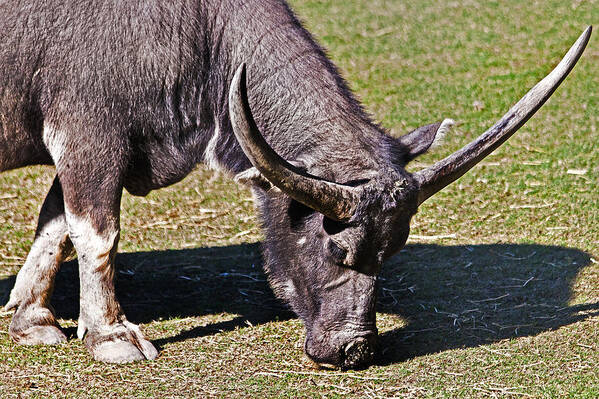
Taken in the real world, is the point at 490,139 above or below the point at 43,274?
above

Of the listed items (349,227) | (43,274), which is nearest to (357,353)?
(349,227)

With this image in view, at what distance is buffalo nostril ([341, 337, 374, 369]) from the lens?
19.1 ft

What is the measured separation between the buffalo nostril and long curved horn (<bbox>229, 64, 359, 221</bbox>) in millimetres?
777

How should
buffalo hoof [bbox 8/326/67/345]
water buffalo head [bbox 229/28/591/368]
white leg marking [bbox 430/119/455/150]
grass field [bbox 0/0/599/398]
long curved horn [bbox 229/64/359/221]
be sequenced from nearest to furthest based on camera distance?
1. long curved horn [bbox 229/64/359/221]
2. water buffalo head [bbox 229/28/591/368]
3. grass field [bbox 0/0/599/398]
4. white leg marking [bbox 430/119/455/150]
5. buffalo hoof [bbox 8/326/67/345]

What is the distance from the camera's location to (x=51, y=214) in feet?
22.9

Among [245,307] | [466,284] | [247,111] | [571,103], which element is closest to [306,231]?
[247,111]

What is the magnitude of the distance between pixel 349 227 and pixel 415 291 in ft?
6.34

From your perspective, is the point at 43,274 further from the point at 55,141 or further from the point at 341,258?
the point at 341,258

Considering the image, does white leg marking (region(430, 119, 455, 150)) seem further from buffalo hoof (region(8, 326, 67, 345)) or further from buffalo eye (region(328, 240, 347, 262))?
buffalo hoof (region(8, 326, 67, 345))

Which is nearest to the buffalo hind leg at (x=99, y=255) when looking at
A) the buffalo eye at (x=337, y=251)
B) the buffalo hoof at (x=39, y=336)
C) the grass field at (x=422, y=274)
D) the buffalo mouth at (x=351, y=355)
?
the grass field at (x=422, y=274)

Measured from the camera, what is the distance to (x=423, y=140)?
626 cm

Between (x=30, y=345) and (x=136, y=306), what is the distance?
3.13 ft

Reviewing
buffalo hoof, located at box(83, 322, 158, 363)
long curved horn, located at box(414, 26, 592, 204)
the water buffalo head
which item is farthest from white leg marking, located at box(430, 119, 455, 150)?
buffalo hoof, located at box(83, 322, 158, 363)

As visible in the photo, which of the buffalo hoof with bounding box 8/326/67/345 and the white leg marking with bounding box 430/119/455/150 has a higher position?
the white leg marking with bounding box 430/119/455/150
